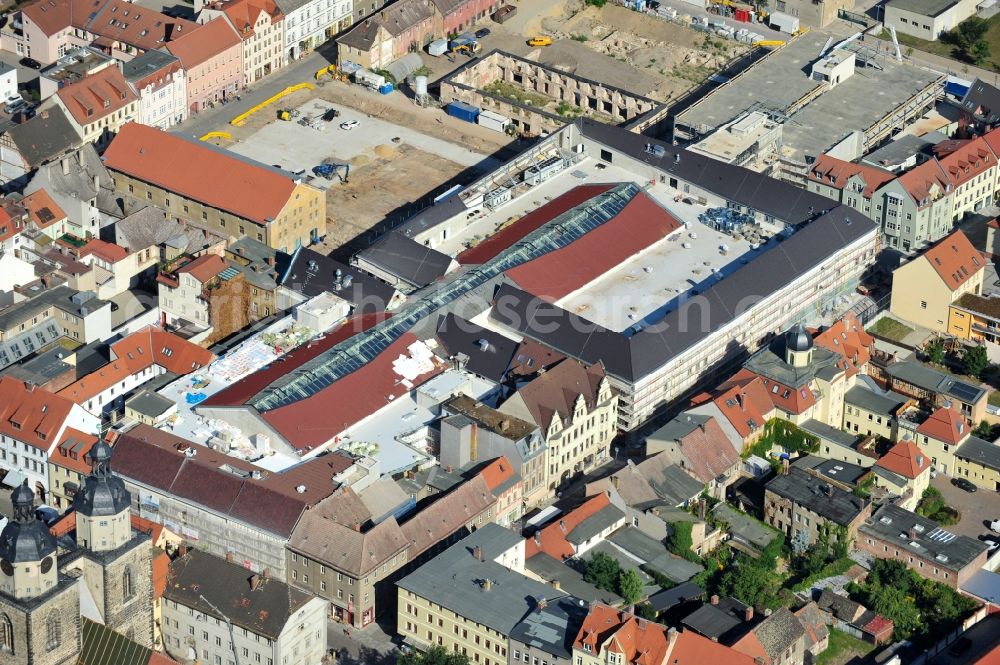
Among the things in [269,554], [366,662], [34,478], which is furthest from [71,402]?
[366,662]

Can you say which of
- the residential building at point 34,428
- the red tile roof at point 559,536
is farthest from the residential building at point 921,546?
the residential building at point 34,428

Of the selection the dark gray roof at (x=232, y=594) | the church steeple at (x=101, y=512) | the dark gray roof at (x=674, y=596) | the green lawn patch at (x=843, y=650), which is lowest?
the green lawn patch at (x=843, y=650)

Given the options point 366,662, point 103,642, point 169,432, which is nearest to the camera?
point 103,642

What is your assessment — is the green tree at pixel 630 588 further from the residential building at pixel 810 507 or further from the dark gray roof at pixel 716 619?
the residential building at pixel 810 507

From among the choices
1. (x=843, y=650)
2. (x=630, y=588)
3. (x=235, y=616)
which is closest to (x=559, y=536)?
(x=630, y=588)

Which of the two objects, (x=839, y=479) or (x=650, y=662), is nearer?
(x=650, y=662)

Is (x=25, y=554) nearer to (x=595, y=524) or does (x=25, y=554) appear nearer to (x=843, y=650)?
(x=595, y=524)

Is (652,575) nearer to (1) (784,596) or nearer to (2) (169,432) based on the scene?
(1) (784,596)
